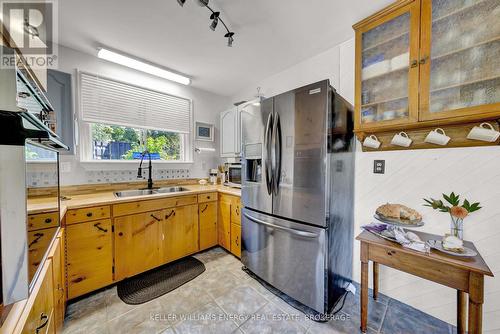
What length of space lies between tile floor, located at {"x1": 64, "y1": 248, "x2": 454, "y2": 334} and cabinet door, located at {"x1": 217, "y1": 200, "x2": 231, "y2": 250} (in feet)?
2.32

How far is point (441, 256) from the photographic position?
1.16m

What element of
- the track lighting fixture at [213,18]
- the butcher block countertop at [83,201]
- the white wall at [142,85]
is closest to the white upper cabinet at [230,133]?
the white wall at [142,85]

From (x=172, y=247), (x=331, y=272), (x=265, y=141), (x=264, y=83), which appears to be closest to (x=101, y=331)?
(x=172, y=247)

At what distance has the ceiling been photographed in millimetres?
1532

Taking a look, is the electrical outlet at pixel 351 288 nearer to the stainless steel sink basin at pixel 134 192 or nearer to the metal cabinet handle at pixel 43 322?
the metal cabinet handle at pixel 43 322

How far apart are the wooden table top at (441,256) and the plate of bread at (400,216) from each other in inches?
6.6

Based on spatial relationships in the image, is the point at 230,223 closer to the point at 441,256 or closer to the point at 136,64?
the point at 441,256

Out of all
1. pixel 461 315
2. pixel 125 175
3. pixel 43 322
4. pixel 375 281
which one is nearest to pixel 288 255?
pixel 375 281

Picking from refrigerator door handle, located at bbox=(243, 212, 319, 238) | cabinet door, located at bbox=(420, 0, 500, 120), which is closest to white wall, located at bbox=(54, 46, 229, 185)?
refrigerator door handle, located at bbox=(243, 212, 319, 238)

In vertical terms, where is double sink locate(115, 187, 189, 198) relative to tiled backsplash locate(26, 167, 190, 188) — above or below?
below

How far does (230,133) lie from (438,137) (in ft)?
7.98

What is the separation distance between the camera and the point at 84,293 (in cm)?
170

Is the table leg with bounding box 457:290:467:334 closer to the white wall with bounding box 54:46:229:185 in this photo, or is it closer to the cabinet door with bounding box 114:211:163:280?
the cabinet door with bounding box 114:211:163:280

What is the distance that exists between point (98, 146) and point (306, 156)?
2544 millimetres
